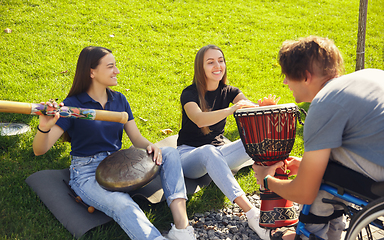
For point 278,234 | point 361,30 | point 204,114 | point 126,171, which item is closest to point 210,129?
point 204,114

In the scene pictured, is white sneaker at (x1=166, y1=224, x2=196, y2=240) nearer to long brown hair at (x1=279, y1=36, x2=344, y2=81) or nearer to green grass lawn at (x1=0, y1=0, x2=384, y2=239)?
green grass lawn at (x1=0, y1=0, x2=384, y2=239)

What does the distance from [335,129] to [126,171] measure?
5.35ft

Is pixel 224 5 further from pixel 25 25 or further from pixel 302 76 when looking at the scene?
pixel 302 76

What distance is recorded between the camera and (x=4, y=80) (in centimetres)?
484

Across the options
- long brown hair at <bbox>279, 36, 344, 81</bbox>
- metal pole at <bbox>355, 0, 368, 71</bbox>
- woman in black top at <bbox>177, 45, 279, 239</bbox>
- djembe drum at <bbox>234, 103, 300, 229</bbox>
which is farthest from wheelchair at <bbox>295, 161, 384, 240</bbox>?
metal pole at <bbox>355, 0, 368, 71</bbox>

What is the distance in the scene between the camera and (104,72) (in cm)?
292

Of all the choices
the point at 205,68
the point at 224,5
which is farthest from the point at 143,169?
the point at 224,5

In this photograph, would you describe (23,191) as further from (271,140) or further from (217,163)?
A: (271,140)

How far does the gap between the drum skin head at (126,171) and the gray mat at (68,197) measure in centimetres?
29

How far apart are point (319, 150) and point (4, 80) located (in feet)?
16.0

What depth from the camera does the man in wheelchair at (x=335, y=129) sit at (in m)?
1.76

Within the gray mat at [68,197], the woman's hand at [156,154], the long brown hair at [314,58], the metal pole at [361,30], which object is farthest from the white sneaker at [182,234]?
the metal pole at [361,30]

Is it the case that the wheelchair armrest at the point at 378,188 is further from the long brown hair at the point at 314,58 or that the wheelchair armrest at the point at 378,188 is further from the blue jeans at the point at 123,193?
the blue jeans at the point at 123,193

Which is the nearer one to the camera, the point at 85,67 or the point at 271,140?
the point at 271,140
